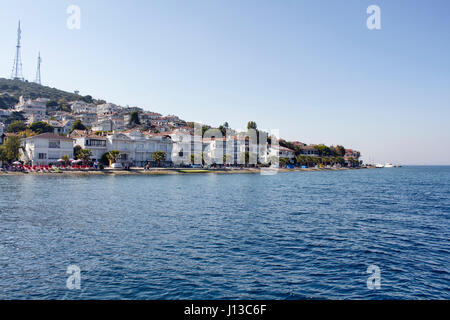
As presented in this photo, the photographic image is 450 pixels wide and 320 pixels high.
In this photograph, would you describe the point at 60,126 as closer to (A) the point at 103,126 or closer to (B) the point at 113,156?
(A) the point at 103,126

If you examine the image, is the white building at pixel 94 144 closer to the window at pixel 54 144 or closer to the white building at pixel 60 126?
the window at pixel 54 144

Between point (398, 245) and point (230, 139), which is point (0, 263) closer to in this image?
point (398, 245)

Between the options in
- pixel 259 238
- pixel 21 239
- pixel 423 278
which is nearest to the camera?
pixel 423 278

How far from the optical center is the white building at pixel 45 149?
286 ft

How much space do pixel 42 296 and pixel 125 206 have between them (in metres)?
21.9

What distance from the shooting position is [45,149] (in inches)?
3472

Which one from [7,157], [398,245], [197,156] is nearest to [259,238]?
[398,245]

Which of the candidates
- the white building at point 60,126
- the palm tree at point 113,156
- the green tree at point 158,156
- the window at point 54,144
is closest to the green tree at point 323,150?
the green tree at point 158,156

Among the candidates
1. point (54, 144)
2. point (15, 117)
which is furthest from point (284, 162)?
point (15, 117)

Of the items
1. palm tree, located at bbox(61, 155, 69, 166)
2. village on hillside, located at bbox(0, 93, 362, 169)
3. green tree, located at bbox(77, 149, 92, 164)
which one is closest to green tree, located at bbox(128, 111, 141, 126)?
village on hillside, located at bbox(0, 93, 362, 169)

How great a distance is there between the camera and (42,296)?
12453 mm

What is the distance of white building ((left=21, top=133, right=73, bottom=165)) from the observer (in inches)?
3430

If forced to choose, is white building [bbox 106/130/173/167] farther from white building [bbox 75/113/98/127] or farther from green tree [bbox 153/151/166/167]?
white building [bbox 75/113/98/127]
